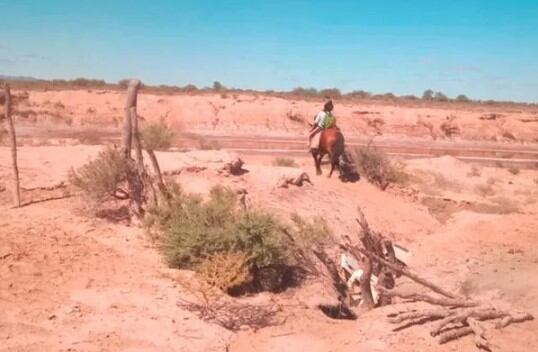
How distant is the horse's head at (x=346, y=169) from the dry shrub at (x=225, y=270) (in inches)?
289

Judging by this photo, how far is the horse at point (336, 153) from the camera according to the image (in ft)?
53.6

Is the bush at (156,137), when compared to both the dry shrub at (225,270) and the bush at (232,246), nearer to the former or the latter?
the bush at (232,246)

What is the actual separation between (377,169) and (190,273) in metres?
9.26

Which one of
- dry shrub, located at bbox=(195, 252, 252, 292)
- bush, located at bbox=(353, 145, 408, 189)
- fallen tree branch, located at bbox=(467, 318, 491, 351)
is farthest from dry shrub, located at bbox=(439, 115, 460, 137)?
fallen tree branch, located at bbox=(467, 318, 491, 351)

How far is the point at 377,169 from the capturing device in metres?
18.0

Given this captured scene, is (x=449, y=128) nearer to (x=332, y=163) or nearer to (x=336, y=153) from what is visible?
(x=332, y=163)

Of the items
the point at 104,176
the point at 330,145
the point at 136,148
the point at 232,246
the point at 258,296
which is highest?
the point at 136,148

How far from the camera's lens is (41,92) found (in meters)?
41.7

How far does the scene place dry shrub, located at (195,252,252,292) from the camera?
9.50 meters

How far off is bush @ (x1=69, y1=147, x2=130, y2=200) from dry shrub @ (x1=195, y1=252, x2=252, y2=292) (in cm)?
329

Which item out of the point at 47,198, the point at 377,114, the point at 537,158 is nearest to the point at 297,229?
the point at 47,198

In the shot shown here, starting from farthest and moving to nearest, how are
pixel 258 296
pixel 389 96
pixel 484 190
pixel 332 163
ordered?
pixel 389 96
pixel 484 190
pixel 332 163
pixel 258 296

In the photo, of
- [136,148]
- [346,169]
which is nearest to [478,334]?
[136,148]

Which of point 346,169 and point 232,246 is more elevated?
point 346,169
